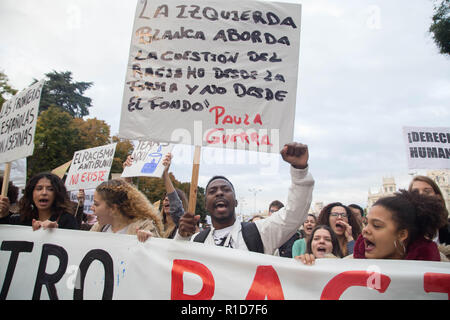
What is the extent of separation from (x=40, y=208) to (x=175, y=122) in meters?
1.62

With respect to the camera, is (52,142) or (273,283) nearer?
(273,283)

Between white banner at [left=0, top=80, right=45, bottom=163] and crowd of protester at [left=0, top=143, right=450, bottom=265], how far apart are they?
Answer: 0.54 meters

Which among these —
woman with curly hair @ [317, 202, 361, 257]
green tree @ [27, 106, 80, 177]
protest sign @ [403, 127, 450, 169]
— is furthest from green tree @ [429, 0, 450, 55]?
green tree @ [27, 106, 80, 177]

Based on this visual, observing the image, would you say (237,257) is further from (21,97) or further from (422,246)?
(21,97)

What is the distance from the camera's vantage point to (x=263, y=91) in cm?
283

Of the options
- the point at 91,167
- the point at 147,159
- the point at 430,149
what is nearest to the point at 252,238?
the point at 147,159

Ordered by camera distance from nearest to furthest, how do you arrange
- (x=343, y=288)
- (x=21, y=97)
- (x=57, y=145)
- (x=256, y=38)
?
1. (x=343, y=288)
2. (x=256, y=38)
3. (x=21, y=97)
4. (x=57, y=145)

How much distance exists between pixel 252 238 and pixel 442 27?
16.2m

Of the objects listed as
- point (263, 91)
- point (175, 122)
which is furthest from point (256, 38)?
point (175, 122)

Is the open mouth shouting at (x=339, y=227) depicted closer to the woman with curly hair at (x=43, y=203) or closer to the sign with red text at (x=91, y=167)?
the woman with curly hair at (x=43, y=203)

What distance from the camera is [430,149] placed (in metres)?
5.32

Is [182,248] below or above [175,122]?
below

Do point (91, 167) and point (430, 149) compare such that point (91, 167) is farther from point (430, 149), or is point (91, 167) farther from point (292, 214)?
point (430, 149)

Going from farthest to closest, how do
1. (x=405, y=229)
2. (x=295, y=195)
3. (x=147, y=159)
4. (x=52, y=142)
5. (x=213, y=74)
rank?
(x=52, y=142) < (x=147, y=159) < (x=213, y=74) < (x=295, y=195) < (x=405, y=229)
